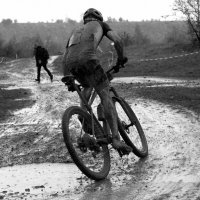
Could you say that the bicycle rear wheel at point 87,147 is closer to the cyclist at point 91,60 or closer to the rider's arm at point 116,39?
the cyclist at point 91,60

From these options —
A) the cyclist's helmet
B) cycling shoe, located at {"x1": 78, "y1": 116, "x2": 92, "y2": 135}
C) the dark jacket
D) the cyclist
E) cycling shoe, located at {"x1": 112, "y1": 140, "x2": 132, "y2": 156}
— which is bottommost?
the dark jacket

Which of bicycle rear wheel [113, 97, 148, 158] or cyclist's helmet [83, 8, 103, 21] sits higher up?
cyclist's helmet [83, 8, 103, 21]

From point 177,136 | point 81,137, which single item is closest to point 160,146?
point 177,136

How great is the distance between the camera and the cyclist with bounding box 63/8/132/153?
5.18 m

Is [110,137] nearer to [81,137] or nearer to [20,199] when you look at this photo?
[81,137]

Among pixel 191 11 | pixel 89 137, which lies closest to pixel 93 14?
pixel 89 137

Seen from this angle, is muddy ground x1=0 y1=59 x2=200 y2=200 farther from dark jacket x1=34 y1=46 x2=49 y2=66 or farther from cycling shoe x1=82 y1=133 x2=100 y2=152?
dark jacket x1=34 y1=46 x2=49 y2=66

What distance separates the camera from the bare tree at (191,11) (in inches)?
1190

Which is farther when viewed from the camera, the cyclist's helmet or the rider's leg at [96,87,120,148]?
the cyclist's helmet

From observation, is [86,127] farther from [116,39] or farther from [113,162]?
[116,39]

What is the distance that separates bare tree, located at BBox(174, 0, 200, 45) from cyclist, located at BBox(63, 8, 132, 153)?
25.5 metres

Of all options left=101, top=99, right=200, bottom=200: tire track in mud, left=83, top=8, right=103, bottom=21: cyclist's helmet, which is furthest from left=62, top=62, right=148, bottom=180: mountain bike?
left=83, top=8, right=103, bottom=21: cyclist's helmet

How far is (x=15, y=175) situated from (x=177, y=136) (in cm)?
271

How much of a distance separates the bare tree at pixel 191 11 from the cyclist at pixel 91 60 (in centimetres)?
2548
